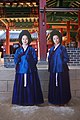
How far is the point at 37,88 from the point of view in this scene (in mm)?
5926

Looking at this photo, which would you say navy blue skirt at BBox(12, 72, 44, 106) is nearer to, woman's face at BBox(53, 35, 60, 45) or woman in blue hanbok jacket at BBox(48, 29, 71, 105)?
woman in blue hanbok jacket at BBox(48, 29, 71, 105)

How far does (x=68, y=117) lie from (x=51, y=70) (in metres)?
1.24

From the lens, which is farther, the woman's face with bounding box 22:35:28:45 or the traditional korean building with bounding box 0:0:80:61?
the traditional korean building with bounding box 0:0:80:61

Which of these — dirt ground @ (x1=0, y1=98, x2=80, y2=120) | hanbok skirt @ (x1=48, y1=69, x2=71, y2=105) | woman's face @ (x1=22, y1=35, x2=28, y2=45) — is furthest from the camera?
hanbok skirt @ (x1=48, y1=69, x2=71, y2=105)

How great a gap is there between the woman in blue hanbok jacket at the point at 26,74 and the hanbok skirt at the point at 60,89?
0.37 m

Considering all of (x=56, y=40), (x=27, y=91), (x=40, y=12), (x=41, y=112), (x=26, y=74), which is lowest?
(x=41, y=112)

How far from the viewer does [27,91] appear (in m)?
5.84

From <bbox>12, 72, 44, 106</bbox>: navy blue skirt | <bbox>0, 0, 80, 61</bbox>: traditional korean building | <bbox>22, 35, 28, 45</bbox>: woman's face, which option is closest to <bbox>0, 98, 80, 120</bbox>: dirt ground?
<bbox>12, 72, 44, 106</bbox>: navy blue skirt

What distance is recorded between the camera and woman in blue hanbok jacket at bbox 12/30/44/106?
19.1 ft

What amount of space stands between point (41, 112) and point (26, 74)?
0.87 metres

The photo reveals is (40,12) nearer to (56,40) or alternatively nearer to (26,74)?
(56,40)

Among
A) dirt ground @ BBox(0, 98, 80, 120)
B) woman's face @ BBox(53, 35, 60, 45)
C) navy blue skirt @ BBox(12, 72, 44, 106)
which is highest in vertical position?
woman's face @ BBox(53, 35, 60, 45)

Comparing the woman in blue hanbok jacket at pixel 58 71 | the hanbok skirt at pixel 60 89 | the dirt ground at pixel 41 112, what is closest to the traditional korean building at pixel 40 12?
the woman in blue hanbok jacket at pixel 58 71

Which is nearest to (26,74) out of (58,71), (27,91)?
(27,91)
